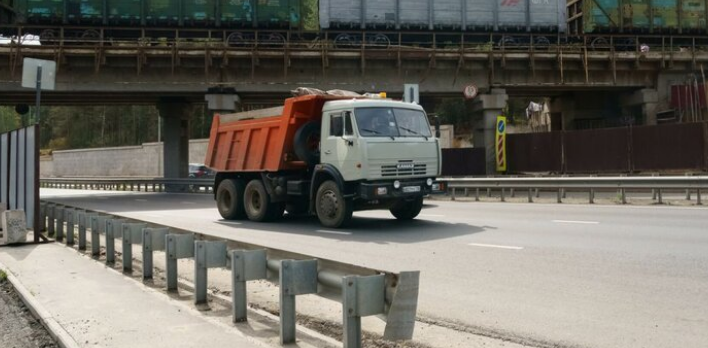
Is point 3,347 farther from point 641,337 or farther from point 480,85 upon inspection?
point 480,85

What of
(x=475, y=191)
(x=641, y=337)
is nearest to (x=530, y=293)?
(x=641, y=337)

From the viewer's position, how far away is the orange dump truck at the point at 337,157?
11.3m

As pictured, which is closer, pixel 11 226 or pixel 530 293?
pixel 530 293

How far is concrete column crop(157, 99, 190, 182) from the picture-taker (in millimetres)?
35094

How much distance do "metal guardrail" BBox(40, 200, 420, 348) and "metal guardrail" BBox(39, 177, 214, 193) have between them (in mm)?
22602

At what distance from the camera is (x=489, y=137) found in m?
32.8

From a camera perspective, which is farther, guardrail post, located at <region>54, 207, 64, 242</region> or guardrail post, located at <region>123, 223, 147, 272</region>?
guardrail post, located at <region>54, 207, 64, 242</region>

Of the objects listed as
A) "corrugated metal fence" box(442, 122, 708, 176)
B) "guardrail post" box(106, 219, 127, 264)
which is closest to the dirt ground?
"guardrail post" box(106, 219, 127, 264)

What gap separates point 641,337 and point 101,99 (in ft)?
122

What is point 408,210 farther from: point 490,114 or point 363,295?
point 490,114

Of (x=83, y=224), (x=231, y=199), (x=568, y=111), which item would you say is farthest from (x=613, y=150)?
(x=83, y=224)

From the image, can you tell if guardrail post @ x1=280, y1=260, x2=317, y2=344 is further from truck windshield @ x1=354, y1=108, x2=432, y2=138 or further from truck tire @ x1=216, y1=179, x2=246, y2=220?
truck tire @ x1=216, y1=179, x2=246, y2=220

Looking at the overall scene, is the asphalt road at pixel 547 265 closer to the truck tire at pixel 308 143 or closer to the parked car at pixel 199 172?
the truck tire at pixel 308 143

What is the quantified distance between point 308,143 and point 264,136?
1286 millimetres
